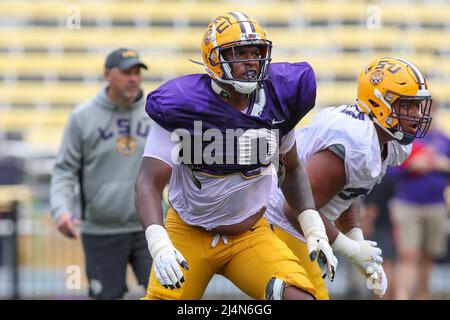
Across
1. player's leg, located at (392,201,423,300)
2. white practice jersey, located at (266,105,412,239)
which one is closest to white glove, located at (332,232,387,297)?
white practice jersey, located at (266,105,412,239)

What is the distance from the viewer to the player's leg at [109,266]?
6316mm

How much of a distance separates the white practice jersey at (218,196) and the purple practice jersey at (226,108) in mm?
70

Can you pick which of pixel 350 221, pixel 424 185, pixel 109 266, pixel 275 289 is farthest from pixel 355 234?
pixel 424 185

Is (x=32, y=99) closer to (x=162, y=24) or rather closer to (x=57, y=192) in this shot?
(x=162, y=24)

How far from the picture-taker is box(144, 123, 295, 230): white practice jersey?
4.57 m

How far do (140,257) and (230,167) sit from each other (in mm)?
1931

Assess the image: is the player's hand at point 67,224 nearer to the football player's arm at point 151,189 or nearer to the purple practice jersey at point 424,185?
the football player's arm at point 151,189

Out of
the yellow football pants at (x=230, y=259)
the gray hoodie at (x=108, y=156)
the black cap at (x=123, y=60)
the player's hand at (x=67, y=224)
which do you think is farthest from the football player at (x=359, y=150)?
the player's hand at (x=67, y=224)

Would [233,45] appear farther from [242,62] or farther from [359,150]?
[359,150]

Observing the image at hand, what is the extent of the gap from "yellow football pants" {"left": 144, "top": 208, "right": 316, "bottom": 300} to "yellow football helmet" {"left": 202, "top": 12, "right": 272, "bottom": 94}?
739 mm

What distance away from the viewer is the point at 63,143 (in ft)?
21.0

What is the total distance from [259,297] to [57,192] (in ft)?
7.75

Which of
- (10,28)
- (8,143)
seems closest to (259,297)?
(8,143)

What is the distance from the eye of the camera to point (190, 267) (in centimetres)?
461
